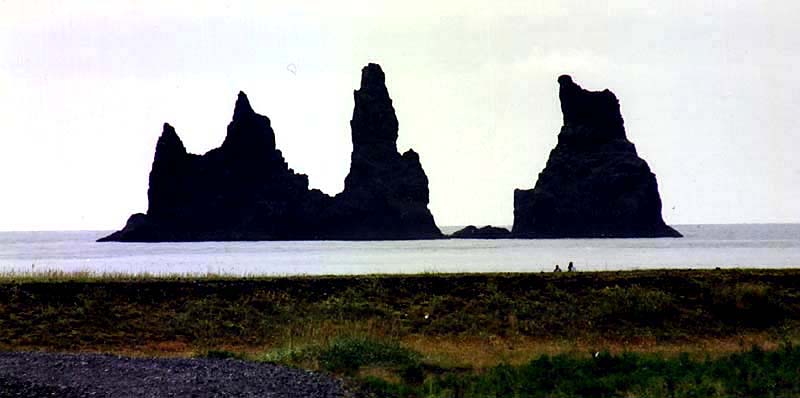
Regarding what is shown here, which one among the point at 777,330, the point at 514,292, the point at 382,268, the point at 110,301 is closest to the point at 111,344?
the point at 110,301

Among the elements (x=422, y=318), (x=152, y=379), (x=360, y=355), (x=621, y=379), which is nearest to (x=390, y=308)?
(x=422, y=318)

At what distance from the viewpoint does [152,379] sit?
74.6ft

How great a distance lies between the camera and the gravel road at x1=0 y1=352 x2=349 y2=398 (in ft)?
69.3

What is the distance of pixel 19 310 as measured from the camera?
1455 inches

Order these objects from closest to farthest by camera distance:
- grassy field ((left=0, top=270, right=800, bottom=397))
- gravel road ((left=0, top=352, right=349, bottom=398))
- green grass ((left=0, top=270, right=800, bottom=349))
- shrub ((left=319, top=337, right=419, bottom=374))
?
gravel road ((left=0, top=352, right=349, bottom=398))
shrub ((left=319, top=337, right=419, bottom=374))
grassy field ((left=0, top=270, right=800, bottom=397))
green grass ((left=0, top=270, right=800, bottom=349))

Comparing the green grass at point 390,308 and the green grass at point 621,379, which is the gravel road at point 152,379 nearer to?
the green grass at point 621,379

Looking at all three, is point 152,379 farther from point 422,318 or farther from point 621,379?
point 422,318

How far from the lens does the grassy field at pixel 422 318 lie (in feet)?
89.4

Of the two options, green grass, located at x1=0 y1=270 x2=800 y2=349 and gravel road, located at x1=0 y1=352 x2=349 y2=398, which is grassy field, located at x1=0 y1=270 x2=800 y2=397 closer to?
green grass, located at x1=0 y1=270 x2=800 y2=349

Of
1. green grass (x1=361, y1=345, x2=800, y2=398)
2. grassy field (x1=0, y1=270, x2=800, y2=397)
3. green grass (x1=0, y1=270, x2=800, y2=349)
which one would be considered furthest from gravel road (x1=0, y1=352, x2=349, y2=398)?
green grass (x1=0, y1=270, x2=800, y2=349)

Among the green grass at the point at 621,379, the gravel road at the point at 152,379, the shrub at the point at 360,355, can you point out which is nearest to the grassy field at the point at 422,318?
the shrub at the point at 360,355

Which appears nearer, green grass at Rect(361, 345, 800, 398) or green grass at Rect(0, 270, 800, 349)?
green grass at Rect(361, 345, 800, 398)

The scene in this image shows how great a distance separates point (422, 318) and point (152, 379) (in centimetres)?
1500

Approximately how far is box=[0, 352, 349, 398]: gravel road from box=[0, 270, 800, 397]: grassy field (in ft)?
6.79
